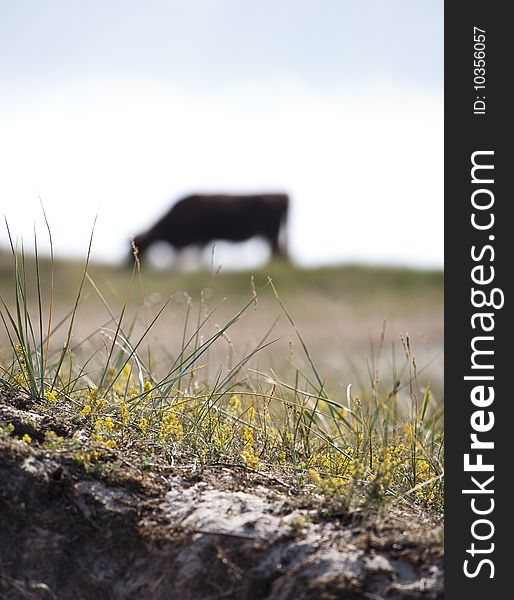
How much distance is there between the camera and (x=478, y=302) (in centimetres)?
260

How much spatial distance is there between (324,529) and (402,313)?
15.8 metres

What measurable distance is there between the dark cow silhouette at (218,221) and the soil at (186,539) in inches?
789

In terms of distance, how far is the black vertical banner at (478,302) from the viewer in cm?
240

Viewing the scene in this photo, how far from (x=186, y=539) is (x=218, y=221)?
67.0ft

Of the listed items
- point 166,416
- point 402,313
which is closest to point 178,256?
point 402,313

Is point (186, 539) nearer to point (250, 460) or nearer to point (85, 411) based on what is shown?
point (250, 460)

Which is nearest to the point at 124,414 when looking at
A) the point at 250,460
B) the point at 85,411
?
the point at 85,411

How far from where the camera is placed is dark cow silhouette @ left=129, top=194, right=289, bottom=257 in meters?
22.5

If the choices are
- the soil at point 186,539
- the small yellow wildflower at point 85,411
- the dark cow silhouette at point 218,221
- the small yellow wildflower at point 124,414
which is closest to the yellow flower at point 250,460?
the soil at point 186,539

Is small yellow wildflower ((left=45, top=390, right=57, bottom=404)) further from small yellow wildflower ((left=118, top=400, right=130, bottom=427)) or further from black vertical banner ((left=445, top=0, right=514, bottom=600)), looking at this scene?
black vertical banner ((left=445, top=0, right=514, bottom=600))

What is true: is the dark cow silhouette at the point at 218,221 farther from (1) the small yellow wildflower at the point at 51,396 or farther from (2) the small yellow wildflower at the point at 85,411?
(2) the small yellow wildflower at the point at 85,411

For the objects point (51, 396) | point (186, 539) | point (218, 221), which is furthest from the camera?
point (218, 221)

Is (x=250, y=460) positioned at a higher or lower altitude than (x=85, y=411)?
lower

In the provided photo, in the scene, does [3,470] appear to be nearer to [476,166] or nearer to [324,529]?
[324,529]
